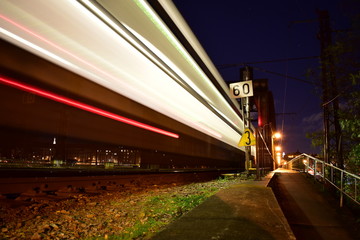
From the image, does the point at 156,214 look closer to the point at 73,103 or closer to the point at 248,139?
the point at 73,103

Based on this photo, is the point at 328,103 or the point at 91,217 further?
the point at 328,103

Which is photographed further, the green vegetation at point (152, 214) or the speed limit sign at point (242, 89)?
the speed limit sign at point (242, 89)

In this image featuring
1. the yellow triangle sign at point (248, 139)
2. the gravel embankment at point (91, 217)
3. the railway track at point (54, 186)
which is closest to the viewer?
the gravel embankment at point (91, 217)

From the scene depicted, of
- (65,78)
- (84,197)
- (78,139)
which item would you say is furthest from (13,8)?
(84,197)

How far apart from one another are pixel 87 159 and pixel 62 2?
17.5 ft

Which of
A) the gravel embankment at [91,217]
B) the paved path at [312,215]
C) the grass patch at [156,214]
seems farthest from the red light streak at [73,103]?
the paved path at [312,215]

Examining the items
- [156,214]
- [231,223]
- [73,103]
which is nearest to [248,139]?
[156,214]

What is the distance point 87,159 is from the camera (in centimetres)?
901

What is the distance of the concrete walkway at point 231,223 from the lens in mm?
2411

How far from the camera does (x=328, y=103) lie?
33.4 feet

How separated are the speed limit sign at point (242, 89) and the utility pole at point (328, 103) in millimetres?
3098

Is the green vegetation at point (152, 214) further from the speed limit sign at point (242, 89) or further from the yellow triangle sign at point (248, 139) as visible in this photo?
the speed limit sign at point (242, 89)

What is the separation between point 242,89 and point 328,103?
4.23 meters

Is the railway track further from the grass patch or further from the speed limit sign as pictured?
the speed limit sign
